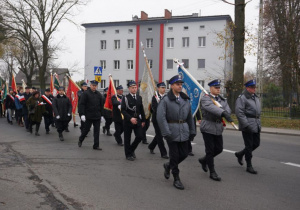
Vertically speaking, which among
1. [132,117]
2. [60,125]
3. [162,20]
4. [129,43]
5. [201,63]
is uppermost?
[162,20]

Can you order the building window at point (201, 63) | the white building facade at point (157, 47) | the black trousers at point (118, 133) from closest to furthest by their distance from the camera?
the black trousers at point (118, 133) < the white building facade at point (157, 47) < the building window at point (201, 63)

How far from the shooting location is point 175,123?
5.47 meters

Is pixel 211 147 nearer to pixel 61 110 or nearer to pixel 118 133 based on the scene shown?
pixel 118 133

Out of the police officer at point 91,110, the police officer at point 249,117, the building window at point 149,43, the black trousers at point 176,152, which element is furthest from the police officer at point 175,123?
the building window at point 149,43

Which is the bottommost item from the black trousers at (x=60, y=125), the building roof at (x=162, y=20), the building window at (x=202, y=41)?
the black trousers at (x=60, y=125)

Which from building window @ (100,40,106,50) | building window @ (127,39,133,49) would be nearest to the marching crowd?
building window @ (127,39,133,49)

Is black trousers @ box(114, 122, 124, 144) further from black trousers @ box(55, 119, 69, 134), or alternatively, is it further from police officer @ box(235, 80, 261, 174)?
police officer @ box(235, 80, 261, 174)

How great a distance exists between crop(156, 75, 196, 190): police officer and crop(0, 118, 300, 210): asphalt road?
1.60ft

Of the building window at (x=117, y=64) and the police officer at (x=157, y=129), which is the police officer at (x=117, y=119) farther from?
the building window at (x=117, y=64)

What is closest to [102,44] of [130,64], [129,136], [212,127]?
[130,64]

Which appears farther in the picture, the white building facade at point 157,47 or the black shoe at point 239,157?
the white building facade at point 157,47

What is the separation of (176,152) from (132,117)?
2.15 metres

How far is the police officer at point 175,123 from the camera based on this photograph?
5395 millimetres

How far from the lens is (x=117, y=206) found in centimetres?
448
